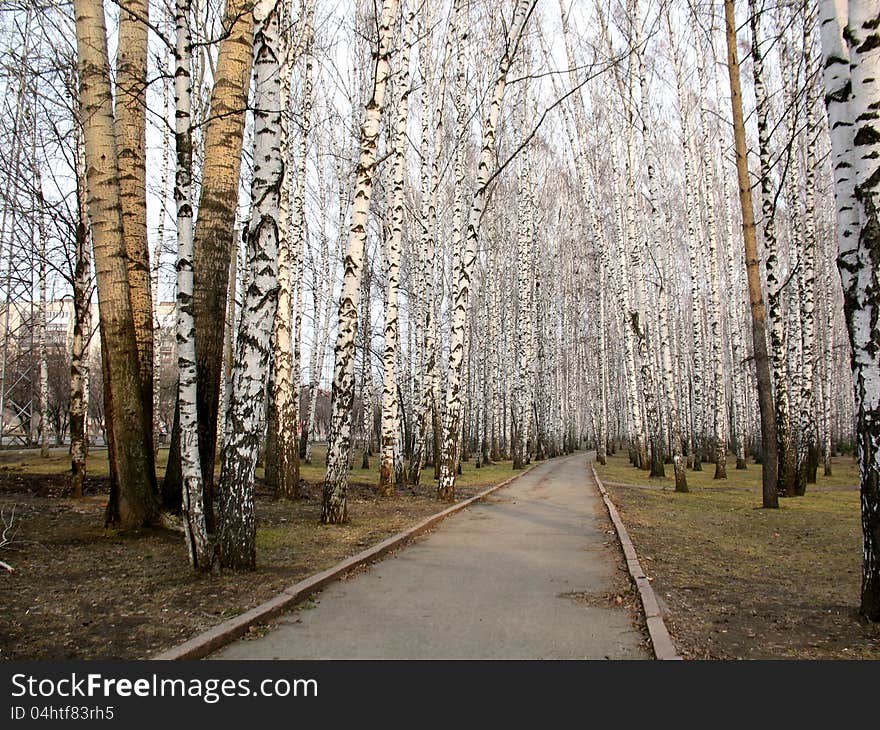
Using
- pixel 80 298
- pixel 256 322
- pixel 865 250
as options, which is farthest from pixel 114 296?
pixel 865 250

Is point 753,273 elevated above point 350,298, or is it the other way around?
point 753,273

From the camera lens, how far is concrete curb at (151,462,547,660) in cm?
414

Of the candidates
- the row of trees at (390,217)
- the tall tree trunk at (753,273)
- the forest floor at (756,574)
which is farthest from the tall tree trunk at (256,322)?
the tall tree trunk at (753,273)

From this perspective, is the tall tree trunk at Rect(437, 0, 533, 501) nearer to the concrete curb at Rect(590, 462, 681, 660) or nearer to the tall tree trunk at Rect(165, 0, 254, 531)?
the concrete curb at Rect(590, 462, 681, 660)

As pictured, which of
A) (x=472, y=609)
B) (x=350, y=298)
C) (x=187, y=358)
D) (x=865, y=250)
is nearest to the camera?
(x=865, y=250)

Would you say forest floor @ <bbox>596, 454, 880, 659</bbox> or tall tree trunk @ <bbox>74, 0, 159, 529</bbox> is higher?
tall tree trunk @ <bbox>74, 0, 159, 529</bbox>

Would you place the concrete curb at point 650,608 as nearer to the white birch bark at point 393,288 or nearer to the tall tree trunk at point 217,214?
the tall tree trunk at point 217,214

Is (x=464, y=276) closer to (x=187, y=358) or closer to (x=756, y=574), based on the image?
(x=187, y=358)

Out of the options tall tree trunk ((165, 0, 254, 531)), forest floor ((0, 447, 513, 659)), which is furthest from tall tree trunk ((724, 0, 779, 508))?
tall tree trunk ((165, 0, 254, 531))

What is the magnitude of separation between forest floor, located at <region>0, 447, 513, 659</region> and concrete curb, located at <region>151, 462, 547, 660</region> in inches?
6.8

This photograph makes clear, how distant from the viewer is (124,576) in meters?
6.32

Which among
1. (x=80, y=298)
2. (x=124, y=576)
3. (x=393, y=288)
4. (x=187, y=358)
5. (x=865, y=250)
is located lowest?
(x=124, y=576)

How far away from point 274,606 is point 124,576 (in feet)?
7.19

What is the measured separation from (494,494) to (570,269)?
1293 inches
